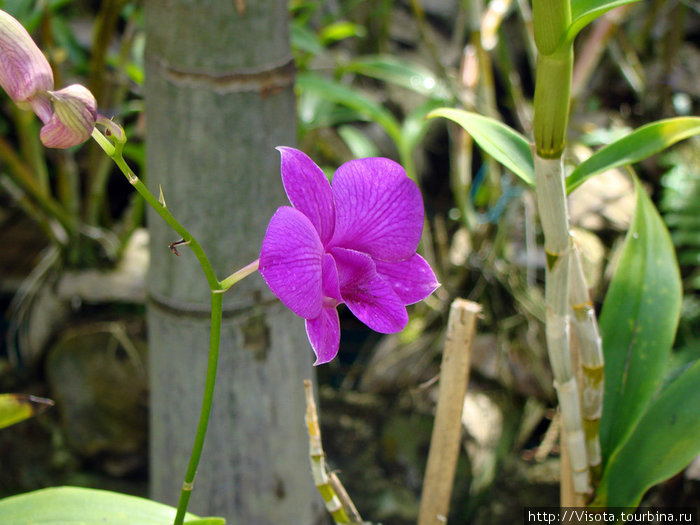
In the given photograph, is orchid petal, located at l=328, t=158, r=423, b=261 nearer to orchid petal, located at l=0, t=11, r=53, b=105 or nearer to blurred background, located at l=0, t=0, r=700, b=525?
orchid petal, located at l=0, t=11, r=53, b=105

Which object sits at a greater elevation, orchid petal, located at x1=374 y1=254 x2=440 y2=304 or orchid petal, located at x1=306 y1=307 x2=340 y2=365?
orchid petal, located at x1=374 y1=254 x2=440 y2=304

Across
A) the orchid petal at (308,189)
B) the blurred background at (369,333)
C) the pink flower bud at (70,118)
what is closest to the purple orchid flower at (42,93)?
the pink flower bud at (70,118)

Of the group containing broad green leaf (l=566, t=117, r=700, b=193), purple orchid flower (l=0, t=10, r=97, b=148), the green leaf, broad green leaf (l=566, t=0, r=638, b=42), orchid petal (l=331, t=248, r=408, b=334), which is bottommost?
orchid petal (l=331, t=248, r=408, b=334)

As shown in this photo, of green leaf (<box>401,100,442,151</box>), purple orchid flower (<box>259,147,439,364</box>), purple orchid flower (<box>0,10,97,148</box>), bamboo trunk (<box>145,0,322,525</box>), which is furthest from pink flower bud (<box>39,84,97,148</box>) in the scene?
green leaf (<box>401,100,442,151</box>)

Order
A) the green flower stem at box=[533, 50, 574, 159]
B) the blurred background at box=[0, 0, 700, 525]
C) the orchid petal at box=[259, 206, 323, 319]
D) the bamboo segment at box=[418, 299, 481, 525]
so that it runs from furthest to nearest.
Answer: the blurred background at box=[0, 0, 700, 525] < the bamboo segment at box=[418, 299, 481, 525] < the green flower stem at box=[533, 50, 574, 159] < the orchid petal at box=[259, 206, 323, 319]

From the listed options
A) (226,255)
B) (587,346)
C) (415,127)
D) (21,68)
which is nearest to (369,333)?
(415,127)

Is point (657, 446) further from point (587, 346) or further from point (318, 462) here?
point (318, 462)

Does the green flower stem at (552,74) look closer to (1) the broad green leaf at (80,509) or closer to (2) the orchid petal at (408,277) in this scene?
(2) the orchid petal at (408,277)

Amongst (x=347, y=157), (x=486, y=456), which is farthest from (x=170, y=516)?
(x=347, y=157)
